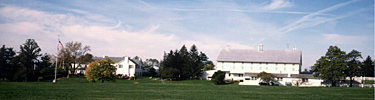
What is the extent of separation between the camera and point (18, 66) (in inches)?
2024

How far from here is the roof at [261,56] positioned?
213 feet

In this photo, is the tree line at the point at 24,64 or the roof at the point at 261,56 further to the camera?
the roof at the point at 261,56

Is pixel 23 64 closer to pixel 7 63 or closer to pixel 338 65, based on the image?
pixel 7 63

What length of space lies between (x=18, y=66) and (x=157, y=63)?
76478 millimetres

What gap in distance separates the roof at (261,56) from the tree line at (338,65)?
47.1 ft

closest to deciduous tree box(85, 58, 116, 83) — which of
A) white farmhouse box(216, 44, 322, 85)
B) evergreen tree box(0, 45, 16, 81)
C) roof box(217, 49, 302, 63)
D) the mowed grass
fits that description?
the mowed grass

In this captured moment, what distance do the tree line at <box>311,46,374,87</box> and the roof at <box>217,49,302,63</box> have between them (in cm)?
1437

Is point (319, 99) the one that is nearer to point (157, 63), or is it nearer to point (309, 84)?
point (309, 84)

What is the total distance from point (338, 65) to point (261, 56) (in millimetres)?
20842

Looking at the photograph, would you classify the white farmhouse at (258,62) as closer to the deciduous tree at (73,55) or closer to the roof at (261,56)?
the roof at (261,56)

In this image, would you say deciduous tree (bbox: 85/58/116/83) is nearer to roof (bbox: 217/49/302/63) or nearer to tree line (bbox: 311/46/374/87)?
roof (bbox: 217/49/302/63)

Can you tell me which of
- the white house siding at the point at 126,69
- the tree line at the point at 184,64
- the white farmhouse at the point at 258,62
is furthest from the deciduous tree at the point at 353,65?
the white house siding at the point at 126,69

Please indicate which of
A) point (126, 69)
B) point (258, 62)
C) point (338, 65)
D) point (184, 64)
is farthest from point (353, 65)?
point (126, 69)

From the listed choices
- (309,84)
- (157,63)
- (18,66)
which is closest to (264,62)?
(309,84)
